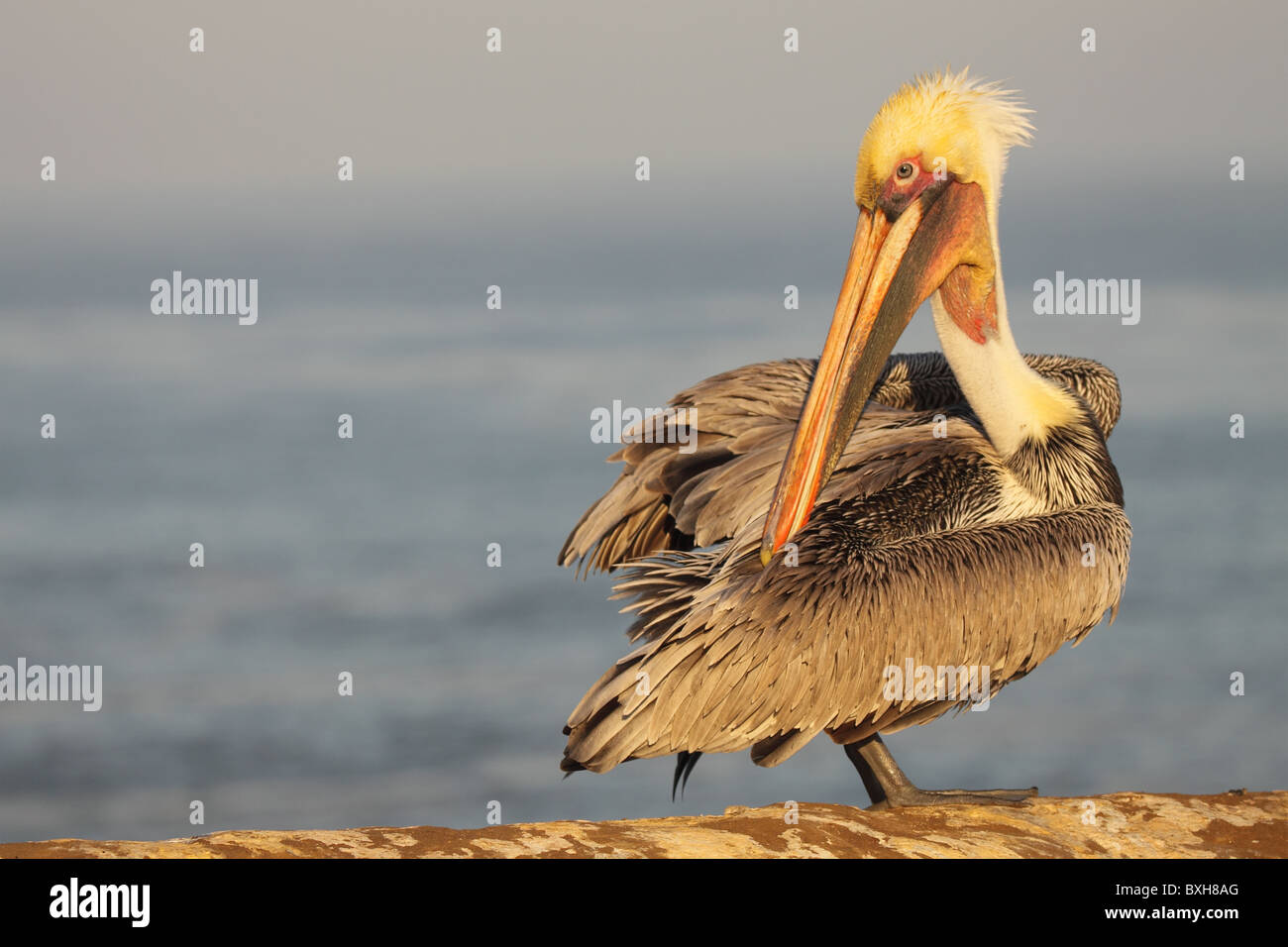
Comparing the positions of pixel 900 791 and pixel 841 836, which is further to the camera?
pixel 900 791

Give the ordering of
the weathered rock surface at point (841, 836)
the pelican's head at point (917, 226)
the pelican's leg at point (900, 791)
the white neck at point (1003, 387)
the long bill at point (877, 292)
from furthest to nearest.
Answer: the white neck at point (1003, 387), the pelican's head at point (917, 226), the long bill at point (877, 292), the pelican's leg at point (900, 791), the weathered rock surface at point (841, 836)

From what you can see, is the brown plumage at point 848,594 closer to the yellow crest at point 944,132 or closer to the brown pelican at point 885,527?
the brown pelican at point 885,527

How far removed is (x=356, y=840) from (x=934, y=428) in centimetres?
340

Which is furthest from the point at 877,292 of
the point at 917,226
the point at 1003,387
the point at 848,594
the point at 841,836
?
the point at 841,836

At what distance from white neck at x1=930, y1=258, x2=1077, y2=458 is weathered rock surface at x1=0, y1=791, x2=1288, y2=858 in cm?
169

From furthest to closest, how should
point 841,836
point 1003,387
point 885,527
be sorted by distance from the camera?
point 1003,387 → point 885,527 → point 841,836

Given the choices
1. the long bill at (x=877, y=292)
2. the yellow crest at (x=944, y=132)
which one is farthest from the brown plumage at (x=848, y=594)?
the yellow crest at (x=944, y=132)

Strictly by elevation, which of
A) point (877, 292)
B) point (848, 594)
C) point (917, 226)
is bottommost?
point (848, 594)

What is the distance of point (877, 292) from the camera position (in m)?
6.73

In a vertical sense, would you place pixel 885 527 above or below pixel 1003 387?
below

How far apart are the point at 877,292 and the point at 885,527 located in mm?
1084

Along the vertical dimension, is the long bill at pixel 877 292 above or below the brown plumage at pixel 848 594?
above

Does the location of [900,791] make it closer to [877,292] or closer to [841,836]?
[841,836]

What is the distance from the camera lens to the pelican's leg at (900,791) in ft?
20.4
